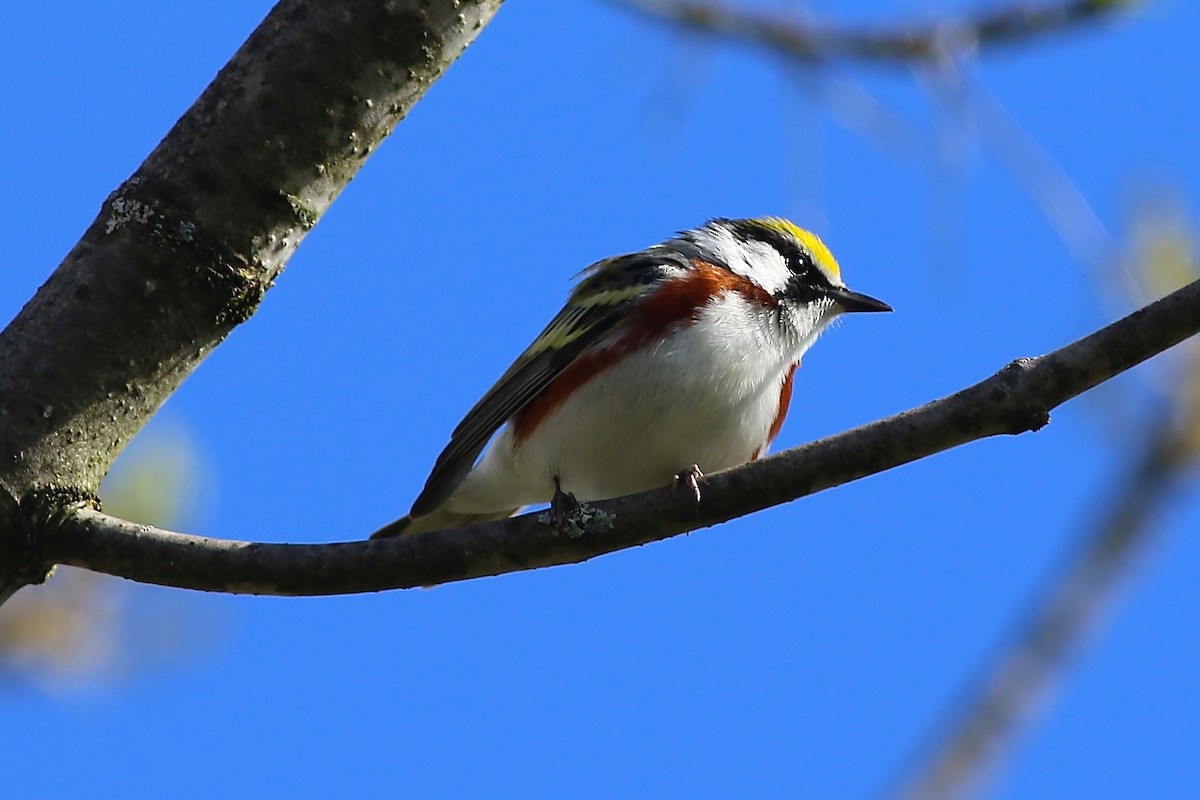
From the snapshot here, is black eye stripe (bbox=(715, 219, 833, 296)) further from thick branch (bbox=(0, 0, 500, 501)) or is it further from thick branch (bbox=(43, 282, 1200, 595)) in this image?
thick branch (bbox=(0, 0, 500, 501))

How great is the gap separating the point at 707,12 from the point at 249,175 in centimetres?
246

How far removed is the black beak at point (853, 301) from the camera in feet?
18.7

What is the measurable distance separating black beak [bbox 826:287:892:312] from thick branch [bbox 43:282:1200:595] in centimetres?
264

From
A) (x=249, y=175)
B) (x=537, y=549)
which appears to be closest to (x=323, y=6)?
(x=249, y=175)

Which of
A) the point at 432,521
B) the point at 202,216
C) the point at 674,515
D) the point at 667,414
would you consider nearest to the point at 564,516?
the point at 674,515

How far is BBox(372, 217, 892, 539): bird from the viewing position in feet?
15.4

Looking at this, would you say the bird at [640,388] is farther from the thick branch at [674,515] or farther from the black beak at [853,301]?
the thick branch at [674,515]

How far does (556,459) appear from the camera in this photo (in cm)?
486

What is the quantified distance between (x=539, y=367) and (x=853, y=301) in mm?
1548

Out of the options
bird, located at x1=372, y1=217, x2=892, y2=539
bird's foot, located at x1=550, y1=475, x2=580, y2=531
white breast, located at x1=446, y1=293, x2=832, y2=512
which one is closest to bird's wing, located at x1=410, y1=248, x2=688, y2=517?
bird, located at x1=372, y1=217, x2=892, y2=539

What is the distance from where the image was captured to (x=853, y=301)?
5.72 m

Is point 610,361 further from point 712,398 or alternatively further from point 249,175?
point 249,175

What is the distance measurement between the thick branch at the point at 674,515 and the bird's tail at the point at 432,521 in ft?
6.83

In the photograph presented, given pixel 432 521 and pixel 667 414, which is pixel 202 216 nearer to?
pixel 667 414
